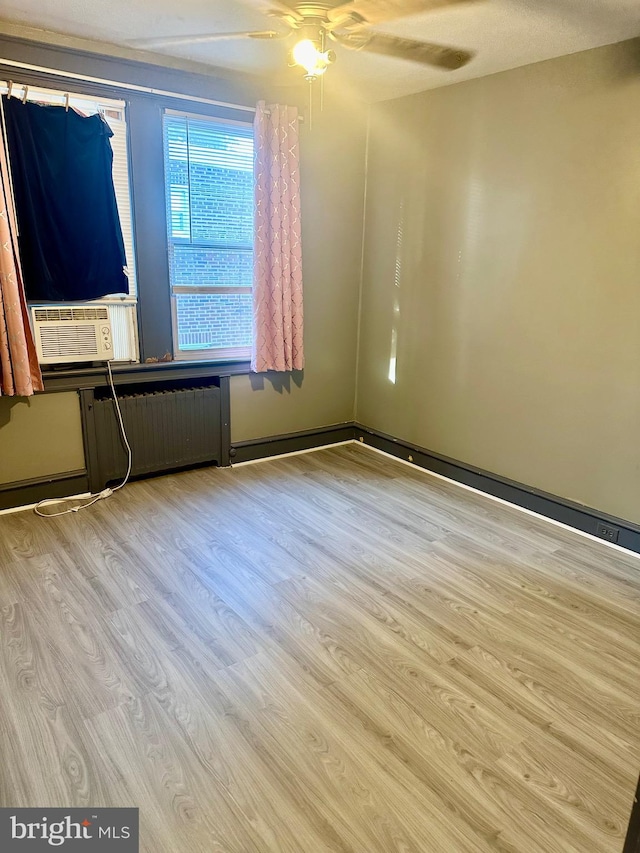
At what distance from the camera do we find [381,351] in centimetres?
427

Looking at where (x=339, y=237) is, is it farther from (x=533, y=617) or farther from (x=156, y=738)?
(x=156, y=738)

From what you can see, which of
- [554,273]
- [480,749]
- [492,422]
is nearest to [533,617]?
[480,749]

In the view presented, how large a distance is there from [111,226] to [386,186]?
1978mm

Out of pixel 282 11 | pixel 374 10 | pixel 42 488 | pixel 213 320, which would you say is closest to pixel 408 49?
pixel 374 10

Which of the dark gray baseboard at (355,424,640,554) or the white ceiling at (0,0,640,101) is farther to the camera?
the dark gray baseboard at (355,424,640,554)

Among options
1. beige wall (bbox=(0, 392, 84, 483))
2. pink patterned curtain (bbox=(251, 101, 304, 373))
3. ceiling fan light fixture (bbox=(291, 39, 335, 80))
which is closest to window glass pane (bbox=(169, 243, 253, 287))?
pink patterned curtain (bbox=(251, 101, 304, 373))

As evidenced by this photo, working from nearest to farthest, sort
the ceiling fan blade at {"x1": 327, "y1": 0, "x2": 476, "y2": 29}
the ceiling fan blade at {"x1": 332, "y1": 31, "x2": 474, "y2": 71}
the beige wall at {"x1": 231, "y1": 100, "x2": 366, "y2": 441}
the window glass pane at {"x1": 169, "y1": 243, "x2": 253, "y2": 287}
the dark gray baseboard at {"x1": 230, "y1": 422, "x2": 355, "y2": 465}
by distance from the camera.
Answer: the ceiling fan blade at {"x1": 327, "y1": 0, "x2": 476, "y2": 29} < the ceiling fan blade at {"x1": 332, "y1": 31, "x2": 474, "y2": 71} < the window glass pane at {"x1": 169, "y1": 243, "x2": 253, "y2": 287} < the beige wall at {"x1": 231, "y1": 100, "x2": 366, "y2": 441} < the dark gray baseboard at {"x1": 230, "y1": 422, "x2": 355, "y2": 465}

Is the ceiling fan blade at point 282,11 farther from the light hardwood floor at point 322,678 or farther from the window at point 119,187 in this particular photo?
the light hardwood floor at point 322,678

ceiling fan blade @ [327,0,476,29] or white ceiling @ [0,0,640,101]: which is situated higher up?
white ceiling @ [0,0,640,101]

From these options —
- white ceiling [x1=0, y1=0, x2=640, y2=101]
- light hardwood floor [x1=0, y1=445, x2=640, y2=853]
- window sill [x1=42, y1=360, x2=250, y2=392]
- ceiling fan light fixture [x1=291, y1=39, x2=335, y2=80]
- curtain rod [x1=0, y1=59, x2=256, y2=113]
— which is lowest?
light hardwood floor [x1=0, y1=445, x2=640, y2=853]

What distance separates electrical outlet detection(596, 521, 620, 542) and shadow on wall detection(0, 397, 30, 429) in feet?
10.9

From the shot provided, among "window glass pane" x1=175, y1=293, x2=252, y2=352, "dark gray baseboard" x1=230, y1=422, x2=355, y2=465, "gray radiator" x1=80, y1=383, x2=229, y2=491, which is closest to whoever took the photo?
"gray radiator" x1=80, y1=383, x2=229, y2=491

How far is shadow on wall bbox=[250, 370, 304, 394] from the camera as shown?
A: 4.02 meters

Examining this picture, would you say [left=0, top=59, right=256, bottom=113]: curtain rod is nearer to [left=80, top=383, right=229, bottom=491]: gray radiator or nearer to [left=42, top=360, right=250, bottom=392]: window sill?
[left=42, top=360, right=250, bottom=392]: window sill
